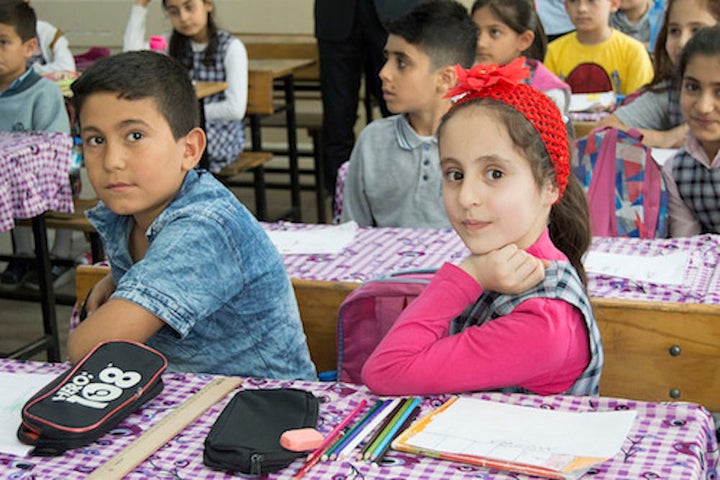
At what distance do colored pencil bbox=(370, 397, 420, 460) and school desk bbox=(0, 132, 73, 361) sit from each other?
216 centimetres

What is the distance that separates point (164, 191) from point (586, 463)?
0.93 meters

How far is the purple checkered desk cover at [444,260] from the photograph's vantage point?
2031 mm

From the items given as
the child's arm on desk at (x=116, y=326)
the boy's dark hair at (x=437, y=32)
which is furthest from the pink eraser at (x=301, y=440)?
the boy's dark hair at (x=437, y=32)

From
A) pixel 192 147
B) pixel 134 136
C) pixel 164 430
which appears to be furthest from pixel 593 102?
pixel 164 430

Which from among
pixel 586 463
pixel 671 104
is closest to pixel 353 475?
pixel 586 463

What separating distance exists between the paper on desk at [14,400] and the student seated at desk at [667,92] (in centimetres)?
252

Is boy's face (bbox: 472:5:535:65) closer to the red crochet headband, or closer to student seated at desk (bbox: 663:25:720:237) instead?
student seated at desk (bbox: 663:25:720:237)

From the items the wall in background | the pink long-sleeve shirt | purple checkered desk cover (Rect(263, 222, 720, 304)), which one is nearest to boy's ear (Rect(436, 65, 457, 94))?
purple checkered desk cover (Rect(263, 222, 720, 304))

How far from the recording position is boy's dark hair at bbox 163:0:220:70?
506 cm

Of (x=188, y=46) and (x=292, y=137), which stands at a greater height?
(x=188, y=46)

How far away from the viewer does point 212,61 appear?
5047mm

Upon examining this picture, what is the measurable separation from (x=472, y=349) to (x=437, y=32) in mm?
1992

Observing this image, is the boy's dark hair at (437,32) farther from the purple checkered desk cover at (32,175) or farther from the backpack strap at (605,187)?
the purple checkered desk cover at (32,175)

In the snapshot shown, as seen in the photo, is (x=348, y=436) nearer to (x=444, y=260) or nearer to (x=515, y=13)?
(x=444, y=260)
